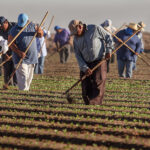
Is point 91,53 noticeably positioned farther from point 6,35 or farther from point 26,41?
point 6,35

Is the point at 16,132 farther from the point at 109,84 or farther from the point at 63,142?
the point at 109,84

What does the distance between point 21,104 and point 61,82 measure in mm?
4286

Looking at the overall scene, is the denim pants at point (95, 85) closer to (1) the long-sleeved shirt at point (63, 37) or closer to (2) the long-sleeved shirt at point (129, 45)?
(2) the long-sleeved shirt at point (129, 45)

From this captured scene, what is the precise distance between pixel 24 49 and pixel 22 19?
82cm

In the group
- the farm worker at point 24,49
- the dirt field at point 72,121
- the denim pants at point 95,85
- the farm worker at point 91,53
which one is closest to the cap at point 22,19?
the farm worker at point 24,49

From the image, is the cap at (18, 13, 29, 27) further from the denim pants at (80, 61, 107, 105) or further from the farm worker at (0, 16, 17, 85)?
the denim pants at (80, 61, 107, 105)

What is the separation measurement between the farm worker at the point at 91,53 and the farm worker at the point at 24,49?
2328mm

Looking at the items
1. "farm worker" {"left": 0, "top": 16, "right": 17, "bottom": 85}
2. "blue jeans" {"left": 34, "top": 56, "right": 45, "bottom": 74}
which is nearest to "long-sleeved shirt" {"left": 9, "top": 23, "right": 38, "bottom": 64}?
"farm worker" {"left": 0, "top": 16, "right": 17, "bottom": 85}

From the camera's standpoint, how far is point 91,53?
8.42 meters

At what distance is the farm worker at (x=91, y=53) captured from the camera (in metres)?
8.28

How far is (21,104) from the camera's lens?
29.6ft

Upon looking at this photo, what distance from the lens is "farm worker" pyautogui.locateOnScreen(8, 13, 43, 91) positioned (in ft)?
34.1

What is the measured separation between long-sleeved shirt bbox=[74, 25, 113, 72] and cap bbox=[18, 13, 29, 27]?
89.8 inches

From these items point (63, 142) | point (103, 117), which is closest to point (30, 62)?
point (103, 117)
